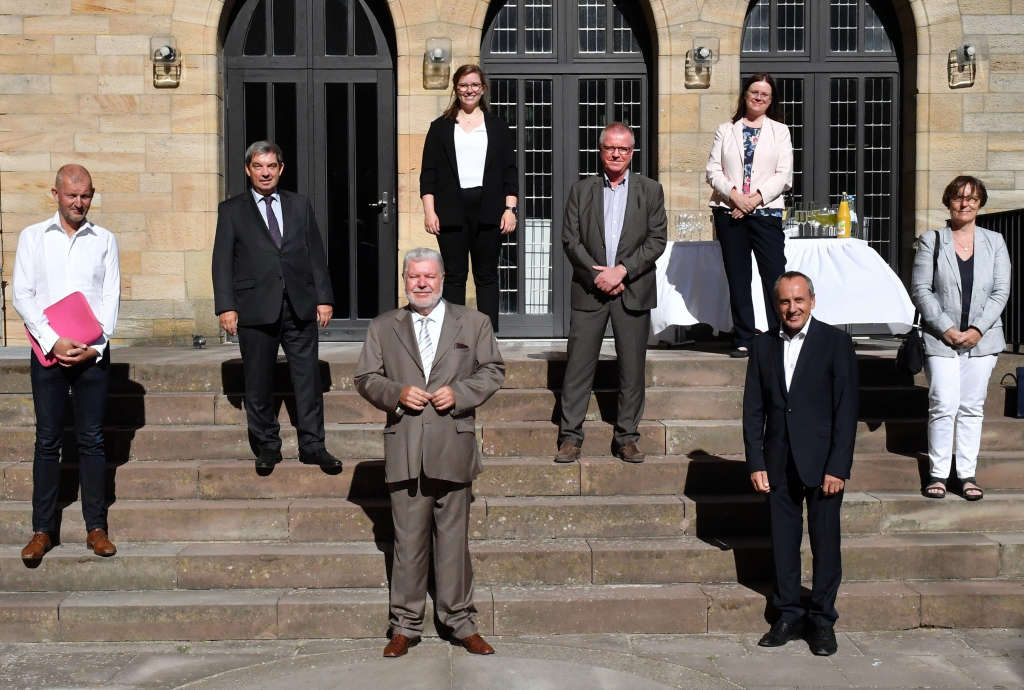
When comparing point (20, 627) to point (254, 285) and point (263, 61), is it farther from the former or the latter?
point (263, 61)

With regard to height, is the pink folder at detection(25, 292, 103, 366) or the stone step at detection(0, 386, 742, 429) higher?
the pink folder at detection(25, 292, 103, 366)

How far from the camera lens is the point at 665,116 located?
1167cm

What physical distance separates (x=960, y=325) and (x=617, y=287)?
1967mm

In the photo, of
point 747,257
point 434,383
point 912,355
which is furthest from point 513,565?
point 747,257

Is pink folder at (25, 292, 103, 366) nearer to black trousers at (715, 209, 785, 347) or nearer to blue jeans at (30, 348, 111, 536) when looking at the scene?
blue jeans at (30, 348, 111, 536)

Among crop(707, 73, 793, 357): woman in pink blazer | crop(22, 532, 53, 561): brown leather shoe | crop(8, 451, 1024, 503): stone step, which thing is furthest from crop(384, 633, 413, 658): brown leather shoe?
crop(707, 73, 793, 357): woman in pink blazer

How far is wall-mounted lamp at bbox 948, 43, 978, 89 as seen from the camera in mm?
11609

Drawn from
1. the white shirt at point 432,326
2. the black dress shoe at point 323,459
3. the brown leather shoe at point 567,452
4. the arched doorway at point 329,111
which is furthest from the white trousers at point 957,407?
the arched doorway at point 329,111

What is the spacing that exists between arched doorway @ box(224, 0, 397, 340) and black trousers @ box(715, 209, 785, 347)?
13.3 feet

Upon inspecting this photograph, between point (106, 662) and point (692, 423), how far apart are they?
3.78m

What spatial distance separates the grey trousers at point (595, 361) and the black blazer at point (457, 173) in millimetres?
983

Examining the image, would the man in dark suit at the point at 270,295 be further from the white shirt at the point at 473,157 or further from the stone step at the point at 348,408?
the white shirt at the point at 473,157

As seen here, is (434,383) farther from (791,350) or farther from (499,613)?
(791,350)

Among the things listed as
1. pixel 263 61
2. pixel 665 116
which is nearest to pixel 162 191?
pixel 263 61
